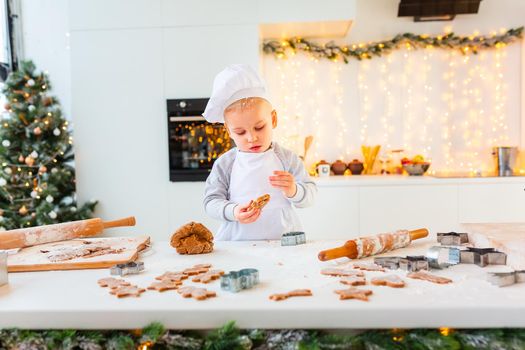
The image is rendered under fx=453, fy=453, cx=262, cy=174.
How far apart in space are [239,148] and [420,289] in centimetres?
93

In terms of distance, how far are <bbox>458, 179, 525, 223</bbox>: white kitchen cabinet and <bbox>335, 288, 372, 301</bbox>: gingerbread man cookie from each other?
253 centimetres

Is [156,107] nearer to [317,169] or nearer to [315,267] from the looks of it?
[317,169]

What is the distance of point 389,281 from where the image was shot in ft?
3.03

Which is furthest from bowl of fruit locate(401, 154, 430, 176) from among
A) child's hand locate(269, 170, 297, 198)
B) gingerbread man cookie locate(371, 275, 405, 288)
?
gingerbread man cookie locate(371, 275, 405, 288)

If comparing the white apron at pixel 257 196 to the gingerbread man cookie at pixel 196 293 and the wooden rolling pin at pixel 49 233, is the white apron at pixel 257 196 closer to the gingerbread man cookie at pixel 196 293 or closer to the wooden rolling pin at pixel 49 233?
the wooden rolling pin at pixel 49 233

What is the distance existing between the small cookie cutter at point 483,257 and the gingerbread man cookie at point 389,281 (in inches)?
9.4

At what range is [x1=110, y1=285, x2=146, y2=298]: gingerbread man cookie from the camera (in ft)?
2.93

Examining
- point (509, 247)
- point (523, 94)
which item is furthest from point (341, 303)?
point (523, 94)

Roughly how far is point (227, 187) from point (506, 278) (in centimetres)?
108

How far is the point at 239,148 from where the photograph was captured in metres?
1.67

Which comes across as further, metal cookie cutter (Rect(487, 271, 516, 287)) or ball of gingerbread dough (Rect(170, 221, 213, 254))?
ball of gingerbread dough (Rect(170, 221, 213, 254))

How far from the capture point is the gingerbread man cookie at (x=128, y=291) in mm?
893

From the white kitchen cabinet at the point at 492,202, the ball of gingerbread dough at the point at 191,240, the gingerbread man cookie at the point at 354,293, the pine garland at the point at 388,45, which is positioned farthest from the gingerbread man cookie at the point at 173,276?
the pine garland at the point at 388,45

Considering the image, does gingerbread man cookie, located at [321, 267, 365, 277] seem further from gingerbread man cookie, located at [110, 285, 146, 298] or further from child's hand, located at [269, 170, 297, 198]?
child's hand, located at [269, 170, 297, 198]
